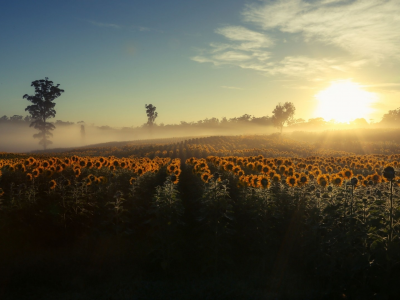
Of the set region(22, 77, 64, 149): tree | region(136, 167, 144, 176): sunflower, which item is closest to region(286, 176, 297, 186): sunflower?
region(136, 167, 144, 176): sunflower

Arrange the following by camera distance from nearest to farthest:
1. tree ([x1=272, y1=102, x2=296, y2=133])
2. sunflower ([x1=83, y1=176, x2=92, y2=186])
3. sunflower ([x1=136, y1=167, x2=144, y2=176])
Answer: sunflower ([x1=83, y1=176, x2=92, y2=186]) < sunflower ([x1=136, y1=167, x2=144, y2=176]) < tree ([x1=272, y1=102, x2=296, y2=133])

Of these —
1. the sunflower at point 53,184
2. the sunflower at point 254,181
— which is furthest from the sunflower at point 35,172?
the sunflower at point 254,181

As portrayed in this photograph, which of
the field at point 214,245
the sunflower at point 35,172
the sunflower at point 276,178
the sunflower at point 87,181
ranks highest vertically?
the sunflower at point 35,172

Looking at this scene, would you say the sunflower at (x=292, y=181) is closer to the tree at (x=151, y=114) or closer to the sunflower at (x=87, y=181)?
the sunflower at (x=87, y=181)

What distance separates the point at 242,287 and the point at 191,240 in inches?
118

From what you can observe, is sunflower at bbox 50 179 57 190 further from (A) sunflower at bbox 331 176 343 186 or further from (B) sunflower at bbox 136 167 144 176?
(A) sunflower at bbox 331 176 343 186

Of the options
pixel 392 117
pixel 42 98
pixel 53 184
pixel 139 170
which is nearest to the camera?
pixel 53 184

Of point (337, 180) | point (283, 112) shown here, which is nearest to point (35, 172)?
point (337, 180)

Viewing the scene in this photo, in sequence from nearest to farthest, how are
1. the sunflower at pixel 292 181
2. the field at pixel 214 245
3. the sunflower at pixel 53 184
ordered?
the field at pixel 214 245
the sunflower at pixel 292 181
the sunflower at pixel 53 184

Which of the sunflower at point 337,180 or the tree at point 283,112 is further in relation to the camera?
the tree at point 283,112

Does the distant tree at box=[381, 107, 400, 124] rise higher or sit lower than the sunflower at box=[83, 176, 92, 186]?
higher

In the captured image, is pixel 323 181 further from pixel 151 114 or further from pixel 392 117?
pixel 392 117

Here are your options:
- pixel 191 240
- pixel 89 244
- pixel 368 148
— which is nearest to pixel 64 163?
pixel 89 244

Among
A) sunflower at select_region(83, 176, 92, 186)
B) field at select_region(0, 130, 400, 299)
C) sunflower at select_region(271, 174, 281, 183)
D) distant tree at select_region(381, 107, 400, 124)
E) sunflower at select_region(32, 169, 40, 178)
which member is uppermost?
distant tree at select_region(381, 107, 400, 124)
